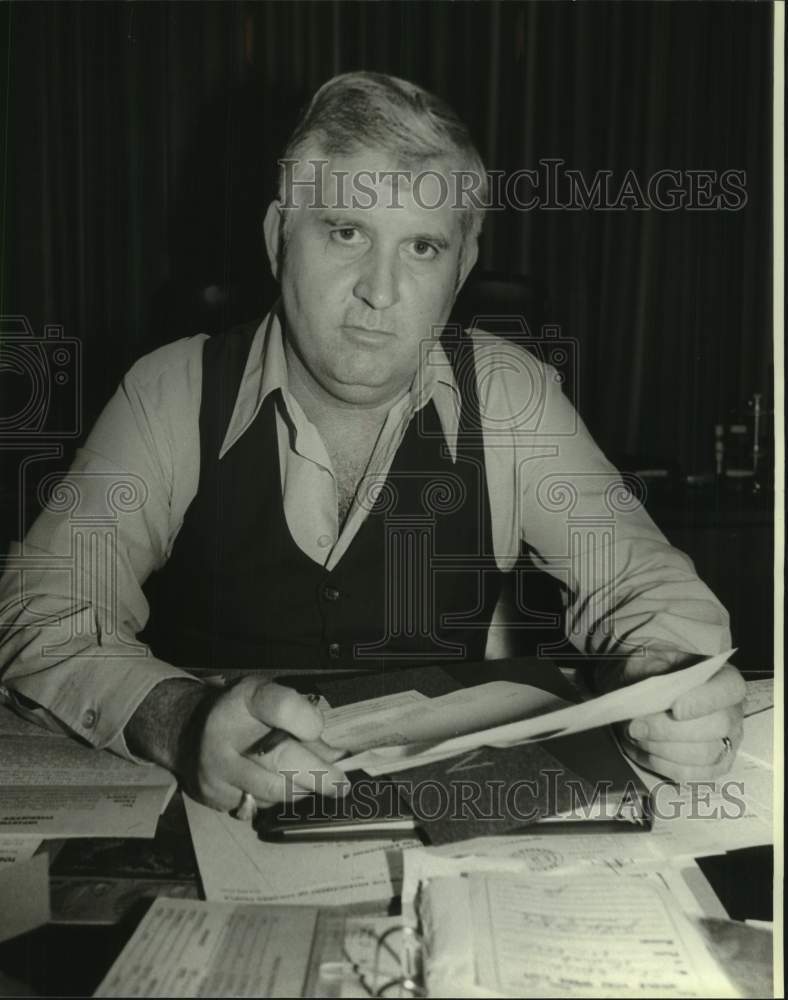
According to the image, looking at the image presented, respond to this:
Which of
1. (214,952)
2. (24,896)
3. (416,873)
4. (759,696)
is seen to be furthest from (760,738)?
(24,896)

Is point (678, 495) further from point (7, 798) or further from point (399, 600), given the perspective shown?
point (7, 798)

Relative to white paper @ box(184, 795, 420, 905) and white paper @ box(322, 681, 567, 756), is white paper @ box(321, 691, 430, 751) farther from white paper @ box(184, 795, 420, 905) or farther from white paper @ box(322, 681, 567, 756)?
white paper @ box(184, 795, 420, 905)

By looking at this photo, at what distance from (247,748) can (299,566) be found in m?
0.46

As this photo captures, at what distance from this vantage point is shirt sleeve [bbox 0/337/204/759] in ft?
3.18

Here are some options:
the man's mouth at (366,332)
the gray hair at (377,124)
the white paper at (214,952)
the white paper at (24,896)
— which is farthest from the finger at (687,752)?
the gray hair at (377,124)

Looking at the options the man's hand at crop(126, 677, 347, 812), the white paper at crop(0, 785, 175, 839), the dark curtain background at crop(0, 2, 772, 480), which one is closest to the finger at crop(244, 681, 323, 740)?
the man's hand at crop(126, 677, 347, 812)

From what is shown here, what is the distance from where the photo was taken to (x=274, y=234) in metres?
1.17

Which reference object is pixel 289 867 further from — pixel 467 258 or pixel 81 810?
pixel 467 258

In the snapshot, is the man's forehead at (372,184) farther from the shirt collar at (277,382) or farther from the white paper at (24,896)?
the white paper at (24,896)

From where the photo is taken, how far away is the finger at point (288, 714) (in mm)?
701

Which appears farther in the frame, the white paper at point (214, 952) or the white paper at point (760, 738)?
the white paper at point (760, 738)

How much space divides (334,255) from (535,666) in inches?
22.5

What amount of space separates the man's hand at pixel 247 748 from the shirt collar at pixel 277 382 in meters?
0.49

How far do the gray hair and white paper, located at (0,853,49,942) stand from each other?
0.83 m
